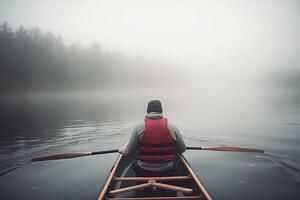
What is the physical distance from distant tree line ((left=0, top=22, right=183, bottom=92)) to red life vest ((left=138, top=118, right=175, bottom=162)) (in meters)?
72.3

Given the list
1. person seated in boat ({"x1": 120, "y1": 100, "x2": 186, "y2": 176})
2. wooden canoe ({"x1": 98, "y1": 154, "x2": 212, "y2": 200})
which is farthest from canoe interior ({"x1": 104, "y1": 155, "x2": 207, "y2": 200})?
Answer: person seated in boat ({"x1": 120, "y1": 100, "x2": 186, "y2": 176})

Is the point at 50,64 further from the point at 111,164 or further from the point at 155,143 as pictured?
the point at 155,143

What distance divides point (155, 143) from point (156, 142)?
4 cm

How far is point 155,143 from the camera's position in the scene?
6148 mm

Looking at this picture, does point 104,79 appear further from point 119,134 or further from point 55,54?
point 119,134

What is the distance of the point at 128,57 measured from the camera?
15088 cm

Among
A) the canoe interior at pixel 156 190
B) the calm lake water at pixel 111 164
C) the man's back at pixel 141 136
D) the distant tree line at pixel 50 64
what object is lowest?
the calm lake water at pixel 111 164

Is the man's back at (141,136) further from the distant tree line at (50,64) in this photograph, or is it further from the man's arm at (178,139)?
the distant tree line at (50,64)

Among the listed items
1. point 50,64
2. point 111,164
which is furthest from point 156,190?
point 50,64

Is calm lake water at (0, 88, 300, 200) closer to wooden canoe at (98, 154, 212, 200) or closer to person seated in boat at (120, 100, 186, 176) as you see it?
wooden canoe at (98, 154, 212, 200)

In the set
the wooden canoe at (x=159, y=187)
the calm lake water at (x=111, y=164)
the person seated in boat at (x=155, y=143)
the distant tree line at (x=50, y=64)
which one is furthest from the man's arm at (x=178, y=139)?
the distant tree line at (x=50, y=64)

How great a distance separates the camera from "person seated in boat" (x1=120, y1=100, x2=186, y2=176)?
6109 mm

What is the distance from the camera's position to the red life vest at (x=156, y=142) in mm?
6094

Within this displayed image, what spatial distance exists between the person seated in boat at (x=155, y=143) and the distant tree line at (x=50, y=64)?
72141 mm
